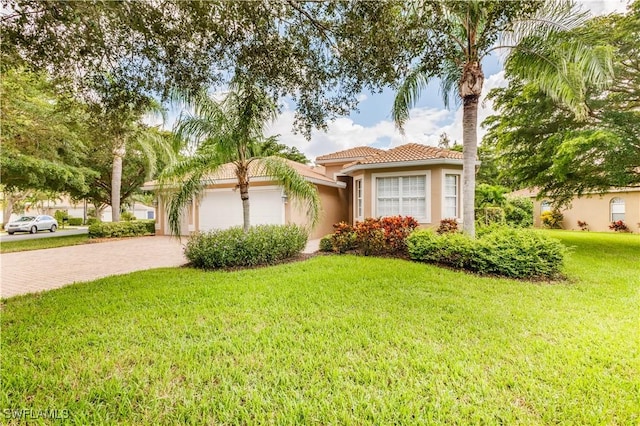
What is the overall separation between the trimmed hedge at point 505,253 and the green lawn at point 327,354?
103 centimetres

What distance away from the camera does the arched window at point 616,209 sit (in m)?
21.0

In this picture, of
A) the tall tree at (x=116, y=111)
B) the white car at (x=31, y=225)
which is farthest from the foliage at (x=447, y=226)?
the white car at (x=31, y=225)

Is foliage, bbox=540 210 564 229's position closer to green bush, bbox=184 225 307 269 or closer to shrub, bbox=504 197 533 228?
shrub, bbox=504 197 533 228

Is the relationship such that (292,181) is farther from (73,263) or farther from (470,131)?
(73,263)

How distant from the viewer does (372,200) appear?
45.9 feet

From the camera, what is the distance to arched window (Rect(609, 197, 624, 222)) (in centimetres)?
2100

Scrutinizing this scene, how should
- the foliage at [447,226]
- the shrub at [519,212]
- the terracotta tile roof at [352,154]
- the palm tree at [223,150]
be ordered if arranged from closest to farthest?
the palm tree at [223,150] < the foliage at [447,226] < the terracotta tile roof at [352,154] < the shrub at [519,212]

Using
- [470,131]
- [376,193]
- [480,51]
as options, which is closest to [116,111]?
[470,131]

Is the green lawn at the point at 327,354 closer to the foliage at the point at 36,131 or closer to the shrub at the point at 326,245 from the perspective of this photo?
the foliage at the point at 36,131

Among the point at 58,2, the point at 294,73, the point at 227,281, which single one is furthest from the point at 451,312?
the point at 58,2

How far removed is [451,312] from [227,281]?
5.04 m

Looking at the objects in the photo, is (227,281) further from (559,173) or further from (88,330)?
(559,173)

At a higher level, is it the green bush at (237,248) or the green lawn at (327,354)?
the green bush at (237,248)

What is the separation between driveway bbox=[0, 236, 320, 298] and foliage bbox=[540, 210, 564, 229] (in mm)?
27952
